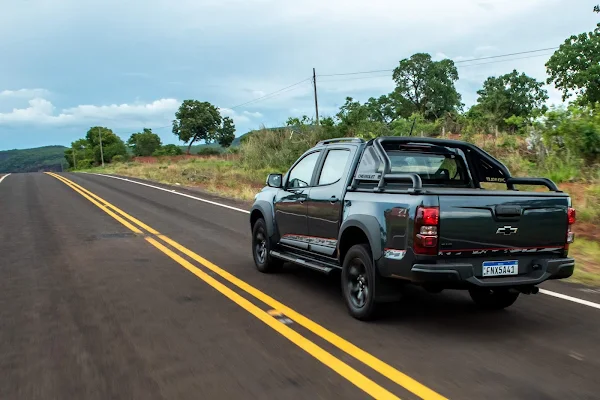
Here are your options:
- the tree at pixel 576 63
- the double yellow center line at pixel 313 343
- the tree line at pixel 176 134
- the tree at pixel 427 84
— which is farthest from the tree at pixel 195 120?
the double yellow center line at pixel 313 343

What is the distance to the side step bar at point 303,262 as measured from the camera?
6.32 meters

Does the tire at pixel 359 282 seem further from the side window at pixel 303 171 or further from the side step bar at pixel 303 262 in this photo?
the side window at pixel 303 171

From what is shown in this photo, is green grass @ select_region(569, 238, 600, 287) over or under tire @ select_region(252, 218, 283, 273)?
under

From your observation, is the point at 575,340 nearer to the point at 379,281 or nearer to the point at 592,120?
the point at 379,281

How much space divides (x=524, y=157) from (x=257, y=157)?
667 inches

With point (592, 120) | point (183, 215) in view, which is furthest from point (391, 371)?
point (592, 120)

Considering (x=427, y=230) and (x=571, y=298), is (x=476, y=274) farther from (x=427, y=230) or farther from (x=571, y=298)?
(x=571, y=298)

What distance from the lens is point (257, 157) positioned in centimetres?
3169

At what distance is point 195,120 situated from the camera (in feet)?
321

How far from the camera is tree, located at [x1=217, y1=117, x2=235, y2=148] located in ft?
334

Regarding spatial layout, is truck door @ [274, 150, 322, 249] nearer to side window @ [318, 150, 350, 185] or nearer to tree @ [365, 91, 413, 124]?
side window @ [318, 150, 350, 185]

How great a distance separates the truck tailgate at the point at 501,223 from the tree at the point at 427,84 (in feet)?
241

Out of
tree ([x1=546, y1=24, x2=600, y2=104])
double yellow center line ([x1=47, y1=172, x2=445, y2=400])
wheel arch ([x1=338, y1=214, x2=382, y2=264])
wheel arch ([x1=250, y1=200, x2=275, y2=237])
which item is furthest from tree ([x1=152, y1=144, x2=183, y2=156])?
wheel arch ([x1=338, y1=214, x2=382, y2=264])

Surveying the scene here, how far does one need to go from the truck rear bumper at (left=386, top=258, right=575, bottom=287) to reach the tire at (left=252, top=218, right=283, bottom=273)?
120 inches
